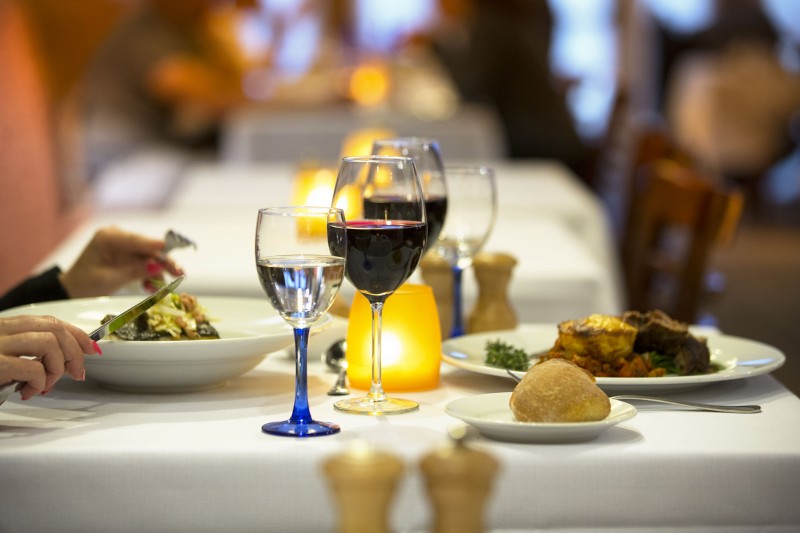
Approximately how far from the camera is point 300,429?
965mm

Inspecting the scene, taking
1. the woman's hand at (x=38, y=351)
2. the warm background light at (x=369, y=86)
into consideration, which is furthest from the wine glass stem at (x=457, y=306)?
the warm background light at (x=369, y=86)

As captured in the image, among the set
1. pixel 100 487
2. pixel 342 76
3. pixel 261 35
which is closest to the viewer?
pixel 100 487

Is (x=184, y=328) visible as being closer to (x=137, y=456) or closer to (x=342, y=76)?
(x=137, y=456)

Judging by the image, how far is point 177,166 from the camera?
5.74 m

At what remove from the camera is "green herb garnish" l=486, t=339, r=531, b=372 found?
3.85 ft

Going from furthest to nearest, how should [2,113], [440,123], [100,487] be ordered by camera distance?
[440,123], [2,113], [100,487]

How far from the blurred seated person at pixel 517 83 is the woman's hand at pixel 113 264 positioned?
13.4 ft

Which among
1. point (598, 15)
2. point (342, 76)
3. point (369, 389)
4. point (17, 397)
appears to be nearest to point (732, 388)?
point (369, 389)

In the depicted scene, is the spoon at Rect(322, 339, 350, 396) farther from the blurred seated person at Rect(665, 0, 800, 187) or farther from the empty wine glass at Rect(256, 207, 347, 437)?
the blurred seated person at Rect(665, 0, 800, 187)

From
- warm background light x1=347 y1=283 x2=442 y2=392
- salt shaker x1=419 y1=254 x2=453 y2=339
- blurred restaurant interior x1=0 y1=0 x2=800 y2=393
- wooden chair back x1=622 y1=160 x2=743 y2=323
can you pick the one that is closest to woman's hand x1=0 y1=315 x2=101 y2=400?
warm background light x1=347 y1=283 x2=442 y2=392

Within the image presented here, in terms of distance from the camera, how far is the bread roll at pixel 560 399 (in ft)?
3.07

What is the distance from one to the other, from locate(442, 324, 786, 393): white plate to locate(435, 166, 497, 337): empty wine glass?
109mm

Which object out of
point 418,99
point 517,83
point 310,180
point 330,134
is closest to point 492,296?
point 310,180

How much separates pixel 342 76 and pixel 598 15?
5.90 metres
